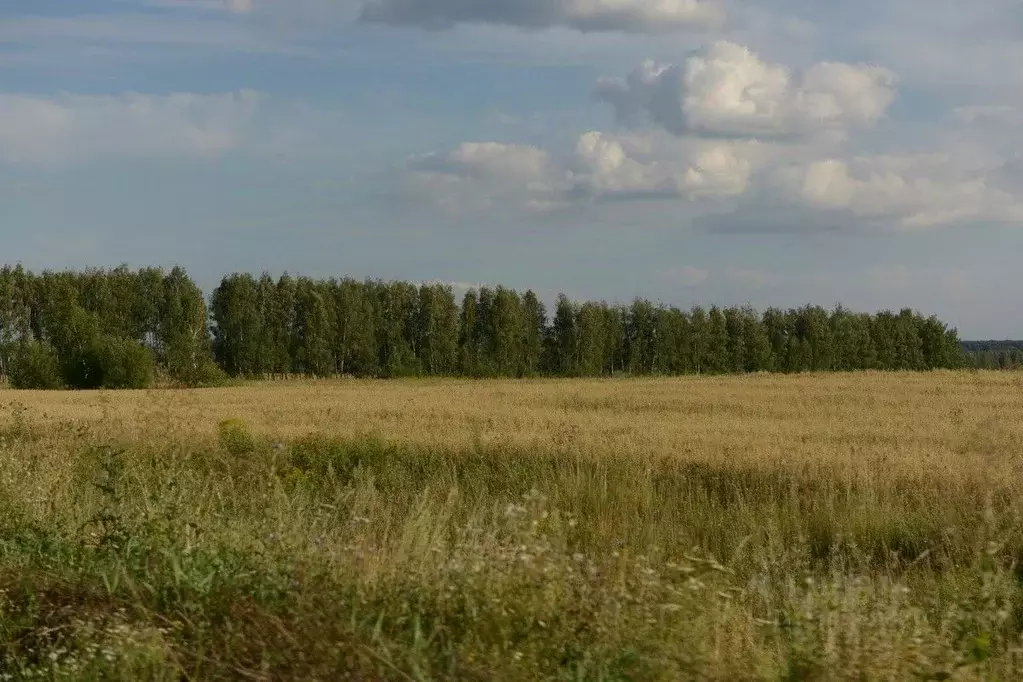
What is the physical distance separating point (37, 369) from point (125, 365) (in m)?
7.75

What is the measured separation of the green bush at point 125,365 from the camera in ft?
216

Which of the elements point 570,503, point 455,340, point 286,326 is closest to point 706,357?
point 455,340

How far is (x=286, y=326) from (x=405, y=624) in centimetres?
8573

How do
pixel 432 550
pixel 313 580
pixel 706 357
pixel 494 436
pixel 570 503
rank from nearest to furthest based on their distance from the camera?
pixel 313 580 → pixel 432 550 → pixel 570 503 → pixel 494 436 → pixel 706 357

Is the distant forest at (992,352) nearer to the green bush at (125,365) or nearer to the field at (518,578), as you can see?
the green bush at (125,365)

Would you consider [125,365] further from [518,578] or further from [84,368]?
[518,578]

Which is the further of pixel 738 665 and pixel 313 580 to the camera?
pixel 313 580

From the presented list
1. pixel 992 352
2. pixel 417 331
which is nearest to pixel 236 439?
pixel 417 331

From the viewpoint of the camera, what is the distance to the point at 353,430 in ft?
67.3

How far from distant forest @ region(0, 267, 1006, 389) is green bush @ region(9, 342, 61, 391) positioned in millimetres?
610

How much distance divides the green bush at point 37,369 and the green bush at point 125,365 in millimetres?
4482

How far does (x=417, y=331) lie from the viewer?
93312mm

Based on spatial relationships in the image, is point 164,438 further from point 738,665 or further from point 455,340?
point 455,340

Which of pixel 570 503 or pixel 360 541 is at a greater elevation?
pixel 360 541
